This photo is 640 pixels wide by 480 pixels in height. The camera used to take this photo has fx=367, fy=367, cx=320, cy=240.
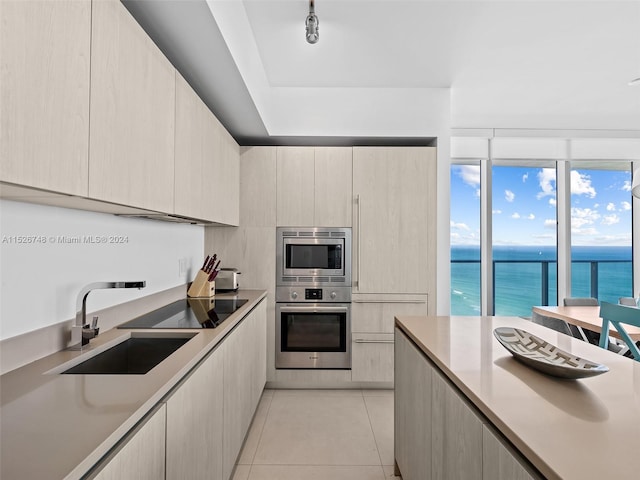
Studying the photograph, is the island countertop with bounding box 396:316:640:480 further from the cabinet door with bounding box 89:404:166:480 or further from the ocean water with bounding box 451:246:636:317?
the ocean water with bounding box 451:246:636:317

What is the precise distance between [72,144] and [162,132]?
0.63m

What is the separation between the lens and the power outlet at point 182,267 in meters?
2.77

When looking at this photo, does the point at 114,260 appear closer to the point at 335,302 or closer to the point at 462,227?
the point at 335,302

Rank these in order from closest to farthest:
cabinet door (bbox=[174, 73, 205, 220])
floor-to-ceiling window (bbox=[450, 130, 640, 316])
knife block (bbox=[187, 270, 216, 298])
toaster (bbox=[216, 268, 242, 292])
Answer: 1. cabinet door (bbox=[174, 73, 205, 220])
2. knife block (bbox=[187, 270, 216, 298])
3. toaster (bbox=[216, 268, 242, 292])
4. floor-to-ceiling window (bbox=[450, 130, 640, 316])

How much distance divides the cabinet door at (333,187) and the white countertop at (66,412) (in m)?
2.15

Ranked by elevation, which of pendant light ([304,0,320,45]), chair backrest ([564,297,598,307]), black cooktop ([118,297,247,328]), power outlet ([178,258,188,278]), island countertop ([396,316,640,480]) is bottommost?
chair backrest ([564,297,598,307])

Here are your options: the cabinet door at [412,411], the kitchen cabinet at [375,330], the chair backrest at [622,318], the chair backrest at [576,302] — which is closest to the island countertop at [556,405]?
the cabinet door at [412,411]

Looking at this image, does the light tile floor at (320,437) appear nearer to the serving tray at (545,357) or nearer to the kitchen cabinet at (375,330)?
the kitchen cabinet at (375,330)

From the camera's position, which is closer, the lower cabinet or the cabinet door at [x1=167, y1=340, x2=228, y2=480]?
the lower cabinet

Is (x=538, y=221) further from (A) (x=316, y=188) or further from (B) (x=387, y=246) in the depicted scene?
(A) (x=316, y=188)

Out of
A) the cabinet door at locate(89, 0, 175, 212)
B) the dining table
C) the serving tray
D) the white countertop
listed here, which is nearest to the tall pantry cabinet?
the dining table

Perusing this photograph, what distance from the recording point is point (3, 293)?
1.18 meters

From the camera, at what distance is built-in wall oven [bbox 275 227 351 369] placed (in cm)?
335

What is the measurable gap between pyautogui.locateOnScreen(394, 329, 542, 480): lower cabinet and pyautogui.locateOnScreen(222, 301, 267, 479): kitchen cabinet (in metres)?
0.91
